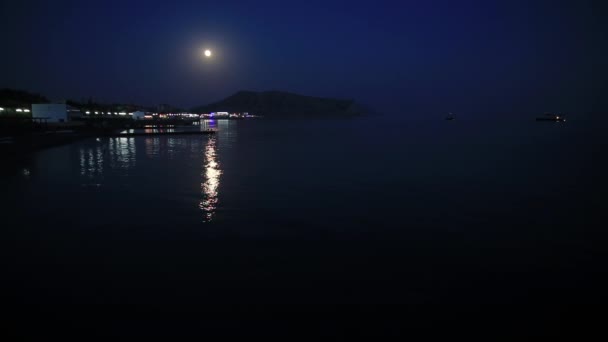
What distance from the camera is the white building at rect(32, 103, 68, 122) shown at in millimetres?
76938

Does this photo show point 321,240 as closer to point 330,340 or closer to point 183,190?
point 330,340

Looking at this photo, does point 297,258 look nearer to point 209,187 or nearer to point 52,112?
point 209,187

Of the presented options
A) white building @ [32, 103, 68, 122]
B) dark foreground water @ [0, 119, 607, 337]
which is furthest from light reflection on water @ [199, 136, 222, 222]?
white building @ [32, 103, 68, 122]

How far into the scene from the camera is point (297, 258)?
432 inches

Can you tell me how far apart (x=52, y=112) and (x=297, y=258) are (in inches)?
3433

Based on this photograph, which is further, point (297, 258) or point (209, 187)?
point (209, 187)

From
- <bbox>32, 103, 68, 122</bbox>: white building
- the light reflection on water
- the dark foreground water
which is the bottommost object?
the dark foreground water

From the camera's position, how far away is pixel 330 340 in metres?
7.26

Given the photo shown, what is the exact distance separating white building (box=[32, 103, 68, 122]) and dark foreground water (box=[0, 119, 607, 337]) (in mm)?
Result: 65555

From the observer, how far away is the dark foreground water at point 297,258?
25.9 feet

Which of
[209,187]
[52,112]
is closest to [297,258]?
[209,187]

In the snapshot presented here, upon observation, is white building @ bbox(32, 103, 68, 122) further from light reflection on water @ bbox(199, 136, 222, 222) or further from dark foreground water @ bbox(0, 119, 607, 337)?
dark foreground water @ bbox(0, 119, 607, 337)

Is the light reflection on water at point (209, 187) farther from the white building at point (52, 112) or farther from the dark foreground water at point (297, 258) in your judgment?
the white building at point (52, 112)

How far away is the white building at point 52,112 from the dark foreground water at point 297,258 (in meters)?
65.6
